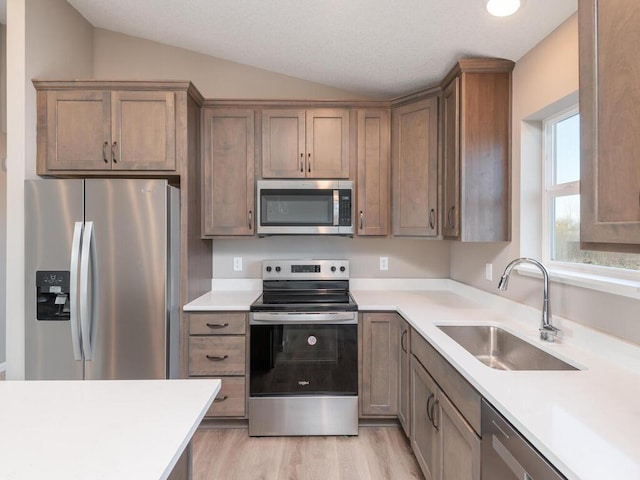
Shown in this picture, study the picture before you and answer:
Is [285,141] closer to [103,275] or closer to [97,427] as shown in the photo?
[103,275]

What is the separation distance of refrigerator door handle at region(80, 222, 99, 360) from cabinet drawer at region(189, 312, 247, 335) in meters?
0.54

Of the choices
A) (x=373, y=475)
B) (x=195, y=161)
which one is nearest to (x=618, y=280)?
(x=373, y=475)

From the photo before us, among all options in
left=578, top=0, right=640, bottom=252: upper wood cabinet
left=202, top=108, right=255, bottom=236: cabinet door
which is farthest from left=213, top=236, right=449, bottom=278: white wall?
left=578, top=0, right=640, bottom=252: upper wood cabinet

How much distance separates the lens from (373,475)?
1.93 meters

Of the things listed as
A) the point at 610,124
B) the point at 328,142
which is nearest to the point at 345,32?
the point at 328,142

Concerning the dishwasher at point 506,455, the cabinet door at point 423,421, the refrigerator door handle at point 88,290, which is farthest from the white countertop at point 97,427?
the cabinet door at point 423,421

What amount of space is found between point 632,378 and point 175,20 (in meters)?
3.05

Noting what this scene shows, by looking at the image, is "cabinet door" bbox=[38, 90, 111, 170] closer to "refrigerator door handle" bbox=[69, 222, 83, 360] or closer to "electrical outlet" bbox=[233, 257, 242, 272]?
"refrigerator door handle" bbox=[69, 222, 83, 360]

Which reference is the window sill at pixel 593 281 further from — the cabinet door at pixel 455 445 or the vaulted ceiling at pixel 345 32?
the vaulted ceiling at pixel 345 32

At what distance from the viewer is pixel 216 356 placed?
227cm

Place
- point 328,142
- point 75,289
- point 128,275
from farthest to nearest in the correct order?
point 328,142 → point 128,275 → point 75,289

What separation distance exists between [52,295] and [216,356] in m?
1.01

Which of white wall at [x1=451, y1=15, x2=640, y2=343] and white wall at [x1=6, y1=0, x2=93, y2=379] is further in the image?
white wall at [x1=6, y1=0, x2=93, y2=379]

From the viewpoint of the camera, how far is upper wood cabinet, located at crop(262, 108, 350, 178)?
255 cm
